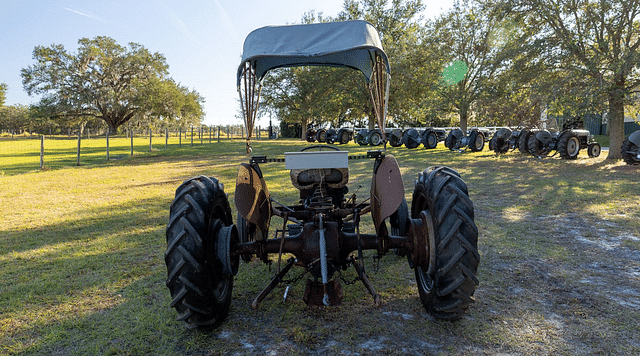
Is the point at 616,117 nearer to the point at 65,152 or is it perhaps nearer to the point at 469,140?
the point at 469,140

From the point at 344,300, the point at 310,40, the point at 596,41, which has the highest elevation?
the point at 596,41

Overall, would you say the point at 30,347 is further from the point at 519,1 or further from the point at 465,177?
the point at 519,1

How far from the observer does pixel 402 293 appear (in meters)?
3.62

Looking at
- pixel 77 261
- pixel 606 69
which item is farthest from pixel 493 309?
pixel 606 69

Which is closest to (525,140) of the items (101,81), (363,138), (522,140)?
(522,140)

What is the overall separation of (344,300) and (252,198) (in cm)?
126

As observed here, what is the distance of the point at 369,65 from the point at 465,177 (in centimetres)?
759

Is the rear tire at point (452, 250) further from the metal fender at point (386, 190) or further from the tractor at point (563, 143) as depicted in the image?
the tractor at point (563, 143)

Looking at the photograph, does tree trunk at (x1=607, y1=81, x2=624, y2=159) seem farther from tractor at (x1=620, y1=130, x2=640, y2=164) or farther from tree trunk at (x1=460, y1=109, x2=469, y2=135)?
tree trunk at (x1=460, y1=109, x2=469, y2=135)

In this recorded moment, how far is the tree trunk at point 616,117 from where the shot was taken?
14.1m

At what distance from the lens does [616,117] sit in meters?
15.5

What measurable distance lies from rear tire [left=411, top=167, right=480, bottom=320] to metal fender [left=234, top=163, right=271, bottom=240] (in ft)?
4.85

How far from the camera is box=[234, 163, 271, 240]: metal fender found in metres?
3.13

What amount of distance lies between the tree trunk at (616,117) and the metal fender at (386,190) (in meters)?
15.0
